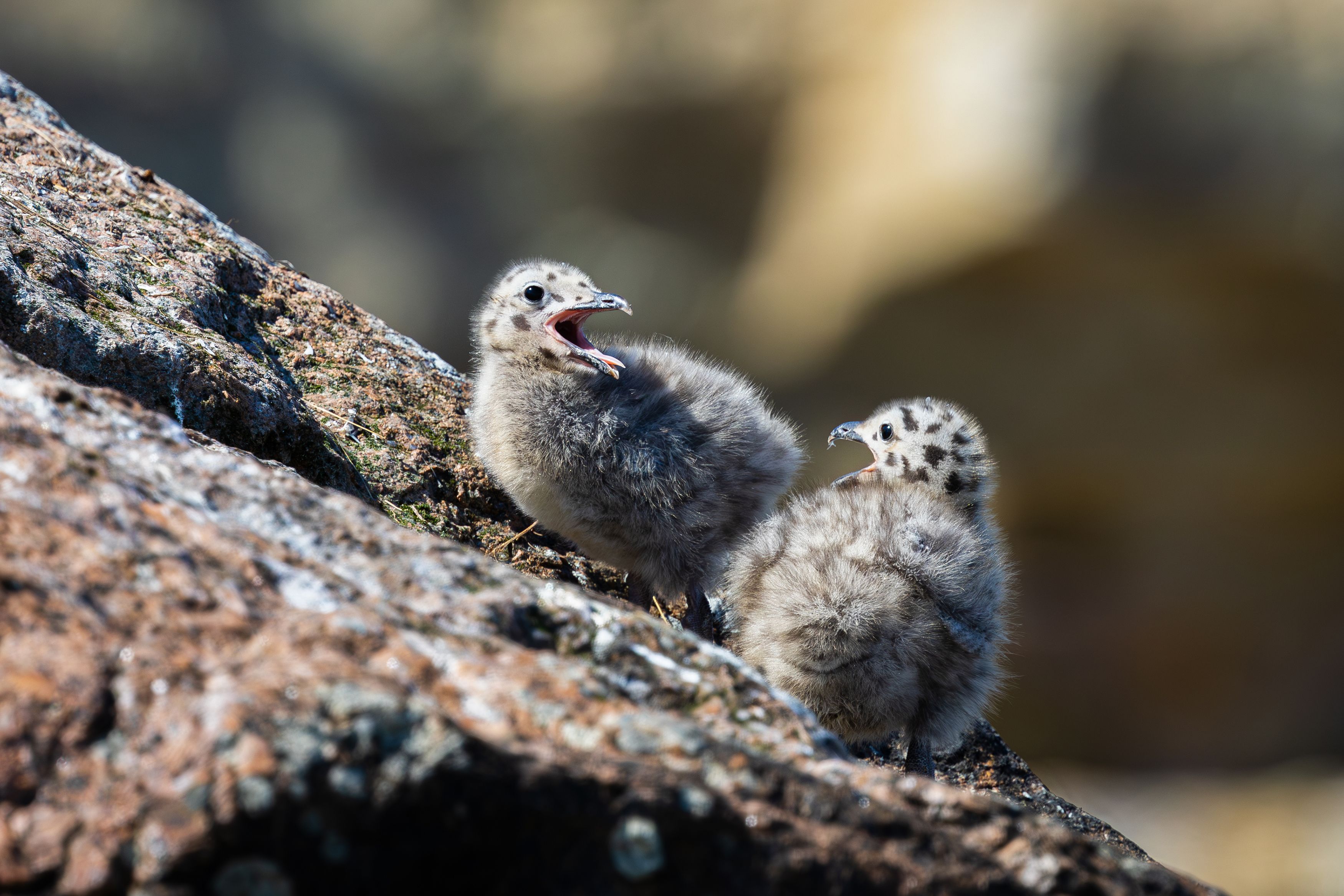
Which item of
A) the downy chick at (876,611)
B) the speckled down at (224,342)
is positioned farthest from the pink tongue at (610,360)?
the downy chick at (876,611)

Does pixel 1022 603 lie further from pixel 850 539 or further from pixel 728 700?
pixel 728 700

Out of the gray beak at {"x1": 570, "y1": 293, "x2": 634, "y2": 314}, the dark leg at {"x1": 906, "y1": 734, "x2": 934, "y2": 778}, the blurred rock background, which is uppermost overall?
the blurred rock background

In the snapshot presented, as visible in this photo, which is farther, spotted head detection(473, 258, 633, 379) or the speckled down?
spotted head detection(473, 258, 633, 379)

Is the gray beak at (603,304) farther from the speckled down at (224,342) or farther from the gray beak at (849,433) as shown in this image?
the gray beak at (849,433)

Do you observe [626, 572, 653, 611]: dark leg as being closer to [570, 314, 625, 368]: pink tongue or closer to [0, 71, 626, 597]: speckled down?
[0, 71, 626, 597]: speckled down

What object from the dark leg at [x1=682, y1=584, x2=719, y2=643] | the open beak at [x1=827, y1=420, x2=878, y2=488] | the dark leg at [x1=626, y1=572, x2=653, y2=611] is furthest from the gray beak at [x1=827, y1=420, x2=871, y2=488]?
the dark leg at [x1=626, y1=572, x2=653, y2=611]

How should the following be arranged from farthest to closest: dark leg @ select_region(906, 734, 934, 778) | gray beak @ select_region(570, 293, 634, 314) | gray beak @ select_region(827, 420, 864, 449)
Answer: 1. gray beak @ select_region(827, 420, 864, 449)
2. gray beak @ select_region(570, 293, 634, 314)
3. dark leg @ select_region(906, 734, 934, 778)

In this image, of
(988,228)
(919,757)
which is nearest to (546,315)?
(919,757)

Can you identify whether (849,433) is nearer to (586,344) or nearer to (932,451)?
(932,451)

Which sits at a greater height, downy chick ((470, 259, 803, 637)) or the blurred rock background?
the blurred rock background
